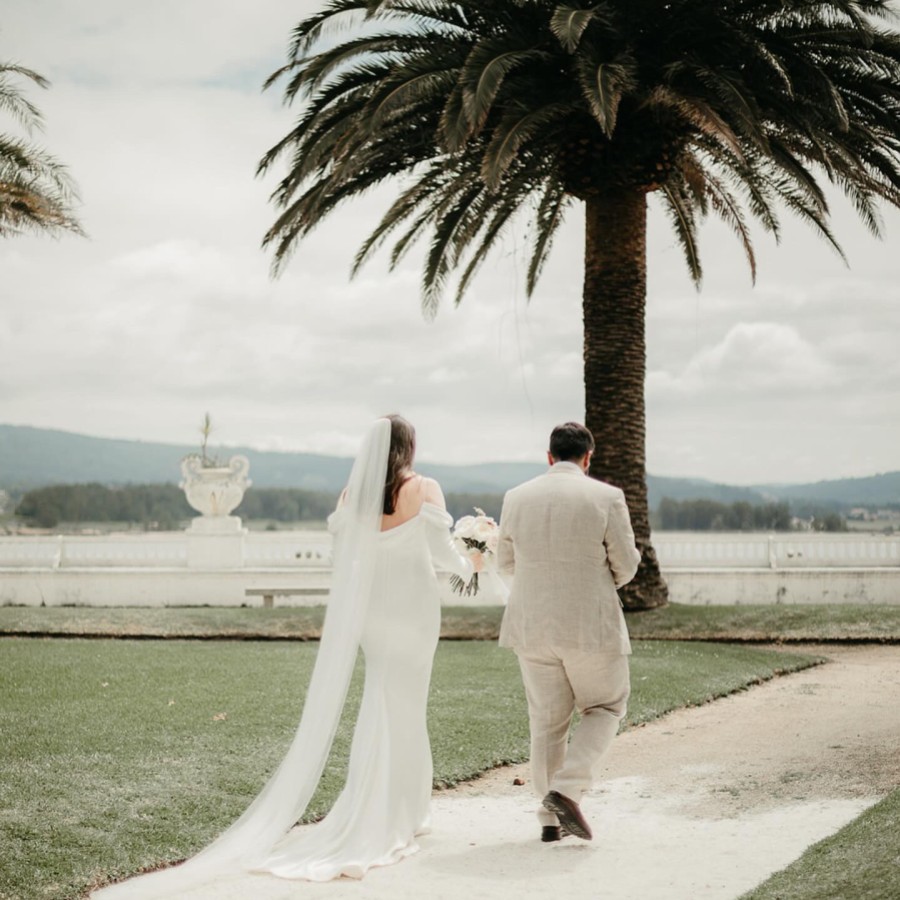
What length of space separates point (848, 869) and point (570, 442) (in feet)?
7.60

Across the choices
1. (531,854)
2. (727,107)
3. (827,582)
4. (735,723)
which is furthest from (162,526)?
(531,854)

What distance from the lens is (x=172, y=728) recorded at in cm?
880

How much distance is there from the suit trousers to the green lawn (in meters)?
1.47

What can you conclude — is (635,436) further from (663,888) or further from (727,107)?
(663,888)

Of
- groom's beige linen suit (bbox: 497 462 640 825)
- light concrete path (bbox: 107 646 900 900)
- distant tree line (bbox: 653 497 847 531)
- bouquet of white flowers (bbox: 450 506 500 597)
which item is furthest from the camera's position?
distant tree line (bbox: 653 497 847 531)

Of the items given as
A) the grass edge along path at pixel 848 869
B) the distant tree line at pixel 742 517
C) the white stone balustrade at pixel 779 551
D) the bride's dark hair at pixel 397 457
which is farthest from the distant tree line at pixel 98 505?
the grass edge along path at pixel 848 869

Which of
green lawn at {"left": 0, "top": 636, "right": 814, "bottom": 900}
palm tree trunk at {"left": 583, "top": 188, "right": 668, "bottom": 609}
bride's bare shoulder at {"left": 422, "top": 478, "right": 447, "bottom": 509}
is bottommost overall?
green lawn at {"left": 0, "top": 636, "right": 814, "bottom": 900}

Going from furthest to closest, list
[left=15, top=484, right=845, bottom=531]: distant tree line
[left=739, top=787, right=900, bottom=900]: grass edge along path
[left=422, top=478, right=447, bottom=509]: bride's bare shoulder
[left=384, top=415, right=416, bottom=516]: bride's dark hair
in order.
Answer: [left=15, top=484, right=845, bottom=531]: distant tree line
[left=422, top=478, right=447, bottom=509]: bride's bare shoulder
[left=384, top=415, right=416, bottom=516]: bride's dark hair
[left=739, top=787, right=900, bottom=900]: grass edge along path

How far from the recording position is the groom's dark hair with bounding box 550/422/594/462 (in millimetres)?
5988

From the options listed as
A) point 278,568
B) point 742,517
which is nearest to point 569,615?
point 278,568

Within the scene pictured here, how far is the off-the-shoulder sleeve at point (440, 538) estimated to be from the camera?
620 centimetres

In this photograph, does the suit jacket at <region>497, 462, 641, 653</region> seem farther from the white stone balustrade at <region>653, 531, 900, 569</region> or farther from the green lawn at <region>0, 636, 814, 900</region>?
the white stone balustrade at <region>653, 531, 900, 569</region>

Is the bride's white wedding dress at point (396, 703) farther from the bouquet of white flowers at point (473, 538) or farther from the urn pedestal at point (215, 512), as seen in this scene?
the urn pedestal at point (215, 512)

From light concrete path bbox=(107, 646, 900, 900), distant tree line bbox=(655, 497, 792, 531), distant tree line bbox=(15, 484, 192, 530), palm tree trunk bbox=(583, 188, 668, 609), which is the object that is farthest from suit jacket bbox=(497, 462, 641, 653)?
distant tree line bbox=(15, 484, 192, 530)
